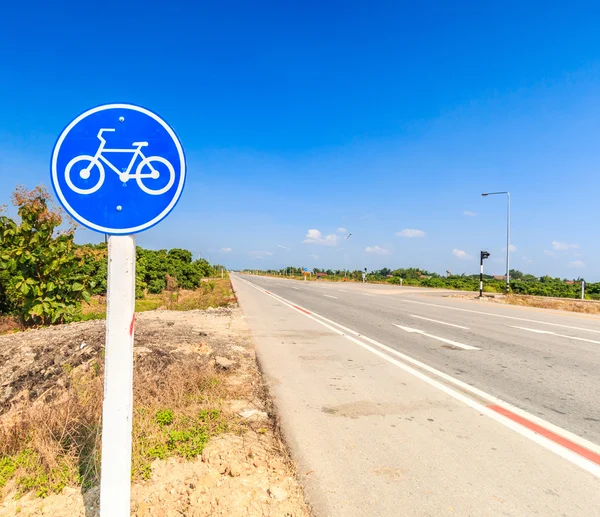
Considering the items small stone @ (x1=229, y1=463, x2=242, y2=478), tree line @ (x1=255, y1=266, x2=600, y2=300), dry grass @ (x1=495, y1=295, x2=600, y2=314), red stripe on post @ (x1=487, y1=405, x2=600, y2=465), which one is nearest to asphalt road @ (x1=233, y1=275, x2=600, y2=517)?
red stripe on post @ (x1=487, y1=405, x2=600, y2=465)

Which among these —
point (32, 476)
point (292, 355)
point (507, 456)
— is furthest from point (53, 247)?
point (507, 456)

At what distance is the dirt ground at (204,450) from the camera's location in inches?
93.7

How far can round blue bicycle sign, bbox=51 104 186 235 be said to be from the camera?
2006 mm

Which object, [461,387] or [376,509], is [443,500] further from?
[461,387]

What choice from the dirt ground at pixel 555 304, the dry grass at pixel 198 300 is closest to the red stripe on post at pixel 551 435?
the dry grass at pixel 198 300

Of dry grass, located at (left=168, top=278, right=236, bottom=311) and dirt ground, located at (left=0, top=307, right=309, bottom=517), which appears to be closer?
dirt ground, located at (left=0, top=307, right=309, bottom=517)

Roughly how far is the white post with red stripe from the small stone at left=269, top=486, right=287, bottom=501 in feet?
3.09

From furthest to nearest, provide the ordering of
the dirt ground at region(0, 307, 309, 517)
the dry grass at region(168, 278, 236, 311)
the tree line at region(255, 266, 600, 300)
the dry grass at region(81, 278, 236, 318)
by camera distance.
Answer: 1. the tree line at region(255, 266, 600, 300)
2. the dry grass at region(168, 278, 236, 311)
3. the dry grass at region(81, 278, 236, 318)
4. the dirt ground at region(0, 307, 309, 517)

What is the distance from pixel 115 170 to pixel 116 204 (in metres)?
0.18

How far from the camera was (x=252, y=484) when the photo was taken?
2.63m

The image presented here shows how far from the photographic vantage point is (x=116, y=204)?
2.02m

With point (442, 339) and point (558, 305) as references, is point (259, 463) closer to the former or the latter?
point (442, 339)

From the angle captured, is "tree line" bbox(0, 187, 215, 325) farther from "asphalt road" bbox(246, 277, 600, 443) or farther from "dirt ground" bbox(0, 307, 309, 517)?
"asphalt road" bbox(246, 277, 600, 443)

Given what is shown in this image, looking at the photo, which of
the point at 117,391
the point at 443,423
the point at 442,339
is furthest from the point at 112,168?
the point at 442,339
